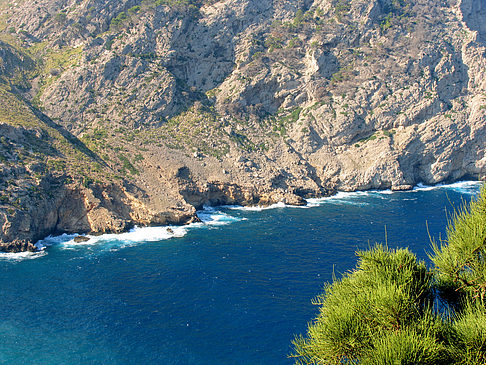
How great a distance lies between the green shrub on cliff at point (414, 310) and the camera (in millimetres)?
10289

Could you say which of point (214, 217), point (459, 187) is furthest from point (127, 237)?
point (459, 187)

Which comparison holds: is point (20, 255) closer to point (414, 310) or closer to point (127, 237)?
point (127, 237)

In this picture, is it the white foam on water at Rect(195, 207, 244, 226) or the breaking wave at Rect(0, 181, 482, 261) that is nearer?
the breaking wave at Rect(0, 181, 482, 261)

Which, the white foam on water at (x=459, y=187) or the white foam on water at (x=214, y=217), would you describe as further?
the white foam on water at (x=459, y=187)

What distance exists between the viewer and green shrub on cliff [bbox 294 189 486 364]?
33.8ft

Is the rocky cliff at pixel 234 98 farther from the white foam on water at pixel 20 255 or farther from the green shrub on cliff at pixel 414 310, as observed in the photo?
the green shrub on cliff at pixel 414 310

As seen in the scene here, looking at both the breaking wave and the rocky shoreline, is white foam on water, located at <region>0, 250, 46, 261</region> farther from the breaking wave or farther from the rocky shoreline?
the rocky shoreline

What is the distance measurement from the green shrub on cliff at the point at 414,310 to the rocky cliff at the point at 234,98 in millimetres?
54040

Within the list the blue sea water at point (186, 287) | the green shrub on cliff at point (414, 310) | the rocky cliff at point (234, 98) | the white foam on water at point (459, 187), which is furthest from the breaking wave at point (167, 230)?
the green shrub on cliff at point (414, 310)

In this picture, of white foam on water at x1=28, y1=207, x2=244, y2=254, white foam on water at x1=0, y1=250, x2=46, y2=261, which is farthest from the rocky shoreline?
white foam on water at x1=28, y1=207, x2=244, y2=254

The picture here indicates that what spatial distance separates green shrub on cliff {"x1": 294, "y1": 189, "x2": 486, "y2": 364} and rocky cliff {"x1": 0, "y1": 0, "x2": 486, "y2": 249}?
177 ft

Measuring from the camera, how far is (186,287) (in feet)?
138

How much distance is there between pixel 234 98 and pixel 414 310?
90.2m

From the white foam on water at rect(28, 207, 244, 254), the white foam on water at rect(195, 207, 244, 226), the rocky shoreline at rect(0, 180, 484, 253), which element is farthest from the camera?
the white foam on water at rect(195, 207, 244, 226)
